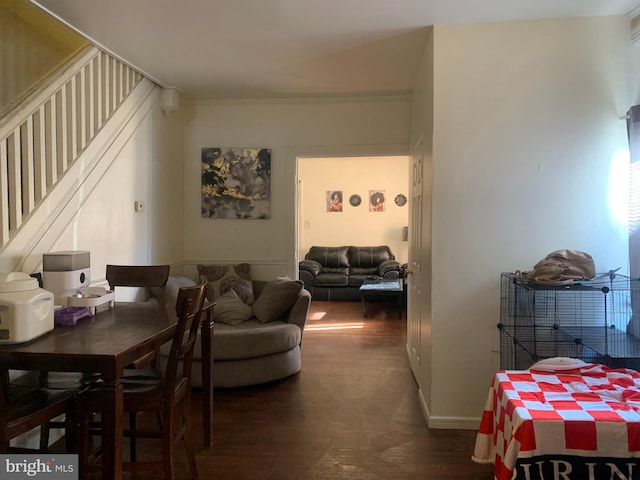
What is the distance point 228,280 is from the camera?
14.2 feet

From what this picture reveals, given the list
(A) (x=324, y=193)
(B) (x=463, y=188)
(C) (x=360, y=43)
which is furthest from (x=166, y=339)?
(A) (x=324, y=193)

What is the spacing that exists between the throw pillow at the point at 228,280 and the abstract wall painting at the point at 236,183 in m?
0.58

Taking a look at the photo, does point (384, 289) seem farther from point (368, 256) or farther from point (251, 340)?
point (251, 340)

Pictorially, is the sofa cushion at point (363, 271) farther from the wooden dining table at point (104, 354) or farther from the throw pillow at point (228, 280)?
the wooden dining table at point (104, 354)

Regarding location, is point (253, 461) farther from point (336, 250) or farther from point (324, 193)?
point (324, 193)

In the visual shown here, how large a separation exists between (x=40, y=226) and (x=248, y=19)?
185 cm

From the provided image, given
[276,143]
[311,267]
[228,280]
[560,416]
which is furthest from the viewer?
[311,267]

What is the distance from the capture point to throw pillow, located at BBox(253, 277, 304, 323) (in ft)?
12.5

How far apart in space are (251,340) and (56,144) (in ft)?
6.50

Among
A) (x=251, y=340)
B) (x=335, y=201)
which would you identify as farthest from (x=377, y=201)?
(x=251, y=340)

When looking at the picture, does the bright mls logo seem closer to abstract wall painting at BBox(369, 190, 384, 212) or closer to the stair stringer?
the stair stringer

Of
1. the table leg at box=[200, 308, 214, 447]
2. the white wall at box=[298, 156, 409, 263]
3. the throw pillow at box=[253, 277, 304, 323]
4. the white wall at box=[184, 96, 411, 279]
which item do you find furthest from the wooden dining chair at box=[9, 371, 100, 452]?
the white wall at box=[298, 156, 409, 263]

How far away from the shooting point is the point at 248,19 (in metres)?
2.77

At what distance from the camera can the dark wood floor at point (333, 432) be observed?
92.3 inches
